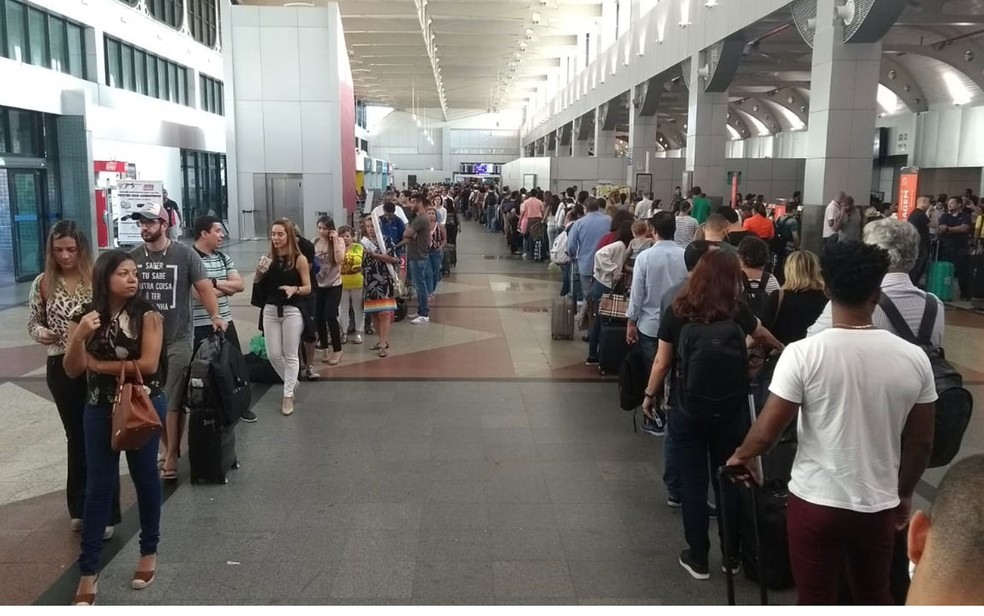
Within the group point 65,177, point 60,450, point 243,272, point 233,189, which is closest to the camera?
point 60,450

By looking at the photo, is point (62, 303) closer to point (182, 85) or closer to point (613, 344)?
point (613, 344)

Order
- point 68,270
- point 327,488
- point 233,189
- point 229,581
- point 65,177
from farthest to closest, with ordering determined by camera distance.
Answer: point 233,189
point 65,177
point 327,488
point 68,270
point 229,581

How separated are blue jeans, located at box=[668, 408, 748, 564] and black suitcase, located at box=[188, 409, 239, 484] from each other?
115 inches

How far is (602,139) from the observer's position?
32.6 metres

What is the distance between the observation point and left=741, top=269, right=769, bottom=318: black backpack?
521 cm

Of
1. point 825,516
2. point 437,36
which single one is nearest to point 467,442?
point 825,516

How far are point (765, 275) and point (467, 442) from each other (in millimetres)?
2483

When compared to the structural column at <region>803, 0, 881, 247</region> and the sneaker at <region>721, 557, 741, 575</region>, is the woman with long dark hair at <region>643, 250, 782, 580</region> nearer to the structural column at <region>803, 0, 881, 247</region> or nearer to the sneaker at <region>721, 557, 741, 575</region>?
the sneaker at <region>721, 557, 741, 575</region>

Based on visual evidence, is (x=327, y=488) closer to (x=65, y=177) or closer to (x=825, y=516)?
(x=825, y=516)

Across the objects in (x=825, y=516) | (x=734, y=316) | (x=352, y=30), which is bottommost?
(x=825, y=516)

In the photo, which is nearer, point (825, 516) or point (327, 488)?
point (825, 516)

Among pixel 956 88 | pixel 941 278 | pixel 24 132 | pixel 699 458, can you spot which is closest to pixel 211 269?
pixel 699 458

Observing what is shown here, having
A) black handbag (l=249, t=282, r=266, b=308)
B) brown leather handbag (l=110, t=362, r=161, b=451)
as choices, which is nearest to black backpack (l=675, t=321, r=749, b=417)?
brown leather handbag (l=110, t=362, r=161, b=451)

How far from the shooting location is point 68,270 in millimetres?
4273
